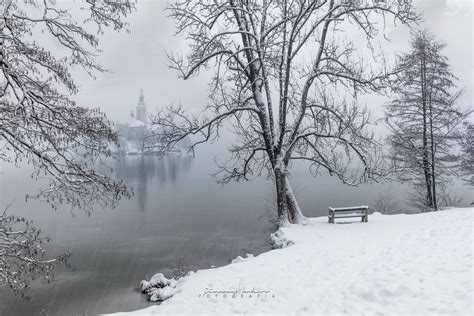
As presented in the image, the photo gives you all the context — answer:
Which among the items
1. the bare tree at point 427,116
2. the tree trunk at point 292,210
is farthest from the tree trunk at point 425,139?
the tree trunk at point 292,210

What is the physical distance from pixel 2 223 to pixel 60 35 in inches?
139

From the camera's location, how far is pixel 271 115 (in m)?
15.0

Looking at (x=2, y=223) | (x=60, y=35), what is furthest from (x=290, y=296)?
(x=60, y=35)

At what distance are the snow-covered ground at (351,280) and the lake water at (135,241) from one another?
769cm

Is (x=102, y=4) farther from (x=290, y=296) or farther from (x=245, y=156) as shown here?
(x=245, y=156)

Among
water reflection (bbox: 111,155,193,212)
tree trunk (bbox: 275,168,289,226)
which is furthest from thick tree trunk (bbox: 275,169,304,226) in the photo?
water reflection (bbox: 111,155,193,212)

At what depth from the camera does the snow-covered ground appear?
5.63 metres

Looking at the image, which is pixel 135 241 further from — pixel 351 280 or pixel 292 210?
pixel 351 280

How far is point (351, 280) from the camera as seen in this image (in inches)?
266

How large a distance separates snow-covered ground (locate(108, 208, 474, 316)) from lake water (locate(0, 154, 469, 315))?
7687 mm

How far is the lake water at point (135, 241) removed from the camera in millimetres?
16219

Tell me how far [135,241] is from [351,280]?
2502cm

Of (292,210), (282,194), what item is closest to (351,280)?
(282,194)

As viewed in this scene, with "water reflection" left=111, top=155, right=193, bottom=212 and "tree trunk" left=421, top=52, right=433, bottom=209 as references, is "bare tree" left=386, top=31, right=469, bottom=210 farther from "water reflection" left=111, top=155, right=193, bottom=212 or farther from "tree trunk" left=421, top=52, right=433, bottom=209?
"water reflection" left=111, top=155, right=193, bottom=212
